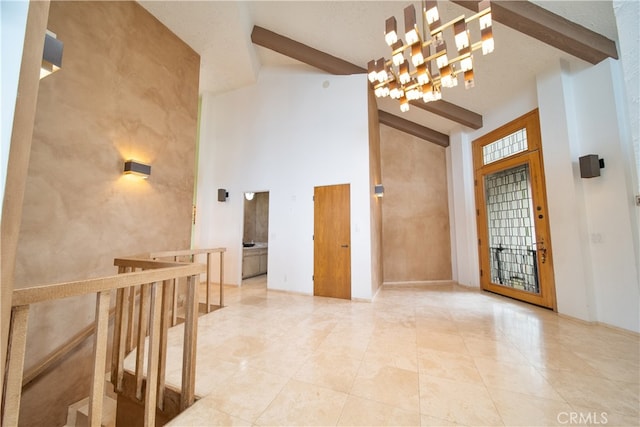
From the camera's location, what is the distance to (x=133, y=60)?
11.3 ft

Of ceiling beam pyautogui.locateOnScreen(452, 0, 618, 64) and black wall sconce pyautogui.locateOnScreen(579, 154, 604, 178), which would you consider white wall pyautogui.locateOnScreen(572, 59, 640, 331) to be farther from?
ceiling beam pyautogui.locateOnScreen(452, 0, 618, 64)

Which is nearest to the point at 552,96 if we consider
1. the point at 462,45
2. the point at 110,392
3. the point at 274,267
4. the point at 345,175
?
the point at 462,45

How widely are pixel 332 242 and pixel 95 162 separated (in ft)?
11.8

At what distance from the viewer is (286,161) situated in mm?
5266

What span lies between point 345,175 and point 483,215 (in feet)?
9.82

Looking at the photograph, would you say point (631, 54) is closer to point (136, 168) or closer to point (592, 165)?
point (592, 165)

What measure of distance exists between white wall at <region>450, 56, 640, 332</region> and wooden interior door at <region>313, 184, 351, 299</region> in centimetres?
309

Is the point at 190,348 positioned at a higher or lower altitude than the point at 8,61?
lower

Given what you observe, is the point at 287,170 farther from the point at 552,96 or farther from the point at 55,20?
the point at 552,96

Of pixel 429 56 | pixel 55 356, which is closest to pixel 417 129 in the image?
pixel 429 56

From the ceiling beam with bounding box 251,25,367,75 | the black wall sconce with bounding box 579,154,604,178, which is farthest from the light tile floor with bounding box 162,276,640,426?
the ceiling beam with bounding box 251,25,367,75

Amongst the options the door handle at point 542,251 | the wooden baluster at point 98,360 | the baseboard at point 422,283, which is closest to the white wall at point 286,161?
the baseboard at point 422,283

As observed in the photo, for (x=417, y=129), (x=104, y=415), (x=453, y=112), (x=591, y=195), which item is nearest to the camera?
(x=104, y=415)

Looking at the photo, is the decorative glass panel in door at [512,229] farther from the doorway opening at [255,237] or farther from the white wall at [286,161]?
the doorway opening at [255,237]
